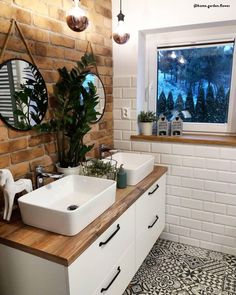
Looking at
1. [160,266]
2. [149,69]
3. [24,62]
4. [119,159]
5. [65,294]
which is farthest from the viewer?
[149,69]

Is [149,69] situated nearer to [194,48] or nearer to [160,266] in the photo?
[194,48]

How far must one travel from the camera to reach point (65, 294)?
1043mm

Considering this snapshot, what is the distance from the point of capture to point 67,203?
1.43 metres

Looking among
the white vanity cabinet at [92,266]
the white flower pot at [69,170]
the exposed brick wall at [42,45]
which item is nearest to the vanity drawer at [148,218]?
the white vanity cabinet at [92,266]

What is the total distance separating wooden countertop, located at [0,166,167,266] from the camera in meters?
1.02

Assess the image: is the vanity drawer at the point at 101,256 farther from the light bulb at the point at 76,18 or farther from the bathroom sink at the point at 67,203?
the light bulb at the point at 76,18

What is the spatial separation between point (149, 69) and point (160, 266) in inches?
67.2

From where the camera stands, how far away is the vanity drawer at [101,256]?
107 cm

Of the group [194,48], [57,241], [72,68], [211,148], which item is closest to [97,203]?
[57,241]

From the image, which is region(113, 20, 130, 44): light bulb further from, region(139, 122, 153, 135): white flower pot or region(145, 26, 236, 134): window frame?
region(139, 122, 153, 135): white flower pot

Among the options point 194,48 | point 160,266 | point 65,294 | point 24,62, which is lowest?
point 160,266

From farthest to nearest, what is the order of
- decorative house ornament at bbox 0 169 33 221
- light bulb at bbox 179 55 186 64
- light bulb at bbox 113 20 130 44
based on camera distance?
light bulb at bbox 179 55 186 64 < light bulb at bbox 113 20 130 44 < decorative house ornament at bbox 0 169 33 221

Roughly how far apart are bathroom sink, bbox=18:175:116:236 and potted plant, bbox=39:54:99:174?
6.3 inches

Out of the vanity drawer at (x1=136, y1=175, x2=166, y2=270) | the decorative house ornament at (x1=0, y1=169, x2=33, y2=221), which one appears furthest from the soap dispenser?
the decorative house ornament at (x1=0, y1=169, x2=33, y2=221)
